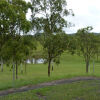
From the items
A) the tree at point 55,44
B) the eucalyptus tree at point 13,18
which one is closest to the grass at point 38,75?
the tree at point 55,44

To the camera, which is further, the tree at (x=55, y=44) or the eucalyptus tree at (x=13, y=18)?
the tree at (x=55, y=44)

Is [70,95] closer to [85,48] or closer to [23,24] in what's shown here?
[23,24]

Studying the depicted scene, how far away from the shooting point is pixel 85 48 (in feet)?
84.4

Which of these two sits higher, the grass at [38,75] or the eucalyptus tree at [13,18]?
the eucalyptus tree at [13,18]

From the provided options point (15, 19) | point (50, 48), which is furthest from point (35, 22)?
point (15, 19)

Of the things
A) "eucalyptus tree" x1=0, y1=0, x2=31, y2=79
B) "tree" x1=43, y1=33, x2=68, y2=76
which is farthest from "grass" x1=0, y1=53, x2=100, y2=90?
"eucalyptus tree" x1=0, y1=0, x2=31, y2=79

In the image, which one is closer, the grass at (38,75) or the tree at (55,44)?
the grass at (38,75)

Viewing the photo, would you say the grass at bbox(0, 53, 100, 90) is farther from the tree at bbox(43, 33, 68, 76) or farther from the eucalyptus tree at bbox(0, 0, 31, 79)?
the eucalyptus tree at bbox(0, 0, 31, 79)

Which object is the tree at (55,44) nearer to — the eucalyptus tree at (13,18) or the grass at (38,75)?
the grass at (38,75)

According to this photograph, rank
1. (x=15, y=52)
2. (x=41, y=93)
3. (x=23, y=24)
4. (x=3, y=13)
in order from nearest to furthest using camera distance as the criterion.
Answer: (x=41, y=93) → (x=3, y=13) → (x=23, y=24) → (x=15, y=52)

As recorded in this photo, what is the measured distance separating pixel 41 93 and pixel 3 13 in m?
6.22

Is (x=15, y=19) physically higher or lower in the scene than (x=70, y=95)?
higher

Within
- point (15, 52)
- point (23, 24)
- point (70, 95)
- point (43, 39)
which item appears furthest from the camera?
point (43, 39)

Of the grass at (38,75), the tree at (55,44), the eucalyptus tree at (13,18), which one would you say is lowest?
the grass at (38,75)
